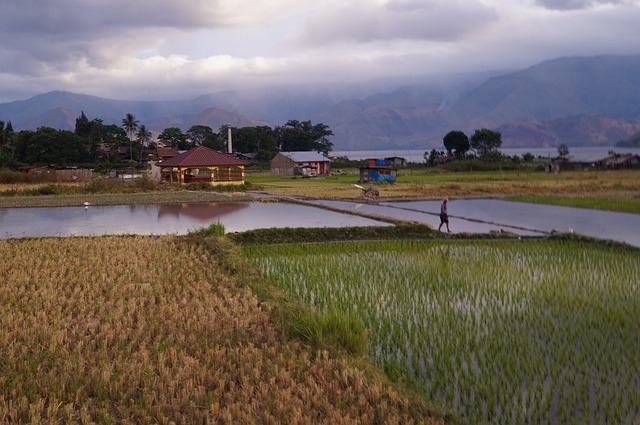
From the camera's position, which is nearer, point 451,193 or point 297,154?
point 451,193

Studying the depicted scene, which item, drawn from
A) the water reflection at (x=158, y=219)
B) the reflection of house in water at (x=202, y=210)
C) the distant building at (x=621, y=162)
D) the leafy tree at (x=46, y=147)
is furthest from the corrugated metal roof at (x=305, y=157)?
the water reflection at (x=158, y=219)

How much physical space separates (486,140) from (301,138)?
26.7 m

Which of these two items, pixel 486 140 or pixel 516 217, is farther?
pixel 486 140

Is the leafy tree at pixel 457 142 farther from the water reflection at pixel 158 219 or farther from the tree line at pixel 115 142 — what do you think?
the water reflection at pixel 158 219

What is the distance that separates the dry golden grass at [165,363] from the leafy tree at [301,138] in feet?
248

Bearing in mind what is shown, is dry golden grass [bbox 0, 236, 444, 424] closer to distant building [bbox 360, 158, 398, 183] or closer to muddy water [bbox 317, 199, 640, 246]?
muddy water [bbox 317, 199, 640, 246]

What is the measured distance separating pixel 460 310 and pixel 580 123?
201 meters

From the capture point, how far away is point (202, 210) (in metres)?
23.3

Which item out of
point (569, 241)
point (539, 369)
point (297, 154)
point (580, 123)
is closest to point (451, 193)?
point (569, 241)

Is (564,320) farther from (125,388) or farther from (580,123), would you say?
(580,123)

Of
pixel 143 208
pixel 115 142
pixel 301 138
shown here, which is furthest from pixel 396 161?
pixel 143 208

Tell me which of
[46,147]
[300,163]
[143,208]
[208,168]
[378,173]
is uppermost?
[46,147]

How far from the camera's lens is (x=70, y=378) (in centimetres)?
513

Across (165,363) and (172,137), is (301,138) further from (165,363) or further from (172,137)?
(165,363)
